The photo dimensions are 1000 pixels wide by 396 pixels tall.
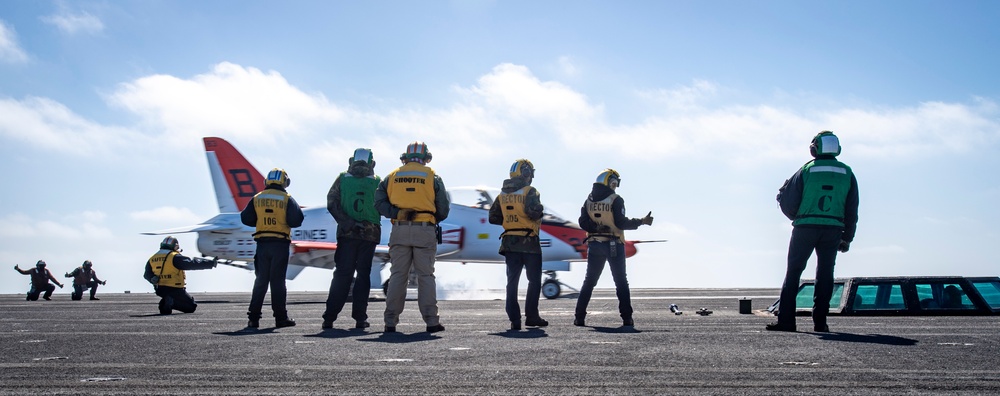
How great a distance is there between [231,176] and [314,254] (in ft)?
25.6

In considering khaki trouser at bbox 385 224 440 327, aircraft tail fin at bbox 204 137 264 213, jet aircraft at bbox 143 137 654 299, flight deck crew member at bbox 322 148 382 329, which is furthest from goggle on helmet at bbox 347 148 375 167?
aircraft tail fin at bbox 204 137 264 213

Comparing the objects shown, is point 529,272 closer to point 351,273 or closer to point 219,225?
point 351,273

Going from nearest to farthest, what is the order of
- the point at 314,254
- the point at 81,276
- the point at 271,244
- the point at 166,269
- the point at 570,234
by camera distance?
the point at 271,244 → the point at 166,269 → the point at 570,234 → the point at 314,254 → the point at 81,276

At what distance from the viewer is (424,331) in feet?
30.7

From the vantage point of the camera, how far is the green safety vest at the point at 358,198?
10.3 metres

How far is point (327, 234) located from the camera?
26.9m

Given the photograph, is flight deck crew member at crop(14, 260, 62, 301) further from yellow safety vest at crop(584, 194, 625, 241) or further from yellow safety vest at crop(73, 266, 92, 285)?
yellow safety vest at crop(584, 194, 625, 241)

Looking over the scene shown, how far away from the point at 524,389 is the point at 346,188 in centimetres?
612

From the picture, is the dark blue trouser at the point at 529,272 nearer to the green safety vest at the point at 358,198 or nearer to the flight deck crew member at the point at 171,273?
the green safety vest at the point at 358,198

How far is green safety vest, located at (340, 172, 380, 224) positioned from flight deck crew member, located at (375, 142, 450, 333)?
91cm

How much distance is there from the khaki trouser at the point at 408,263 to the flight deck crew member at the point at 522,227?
3.44 feet

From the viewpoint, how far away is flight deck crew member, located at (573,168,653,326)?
10.6m

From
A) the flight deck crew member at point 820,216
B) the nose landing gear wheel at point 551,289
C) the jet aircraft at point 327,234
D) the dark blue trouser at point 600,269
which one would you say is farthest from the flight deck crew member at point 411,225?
the nose landing gear wheel at point 551,289

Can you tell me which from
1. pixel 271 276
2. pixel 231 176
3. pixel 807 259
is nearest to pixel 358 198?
pixel 271 276
